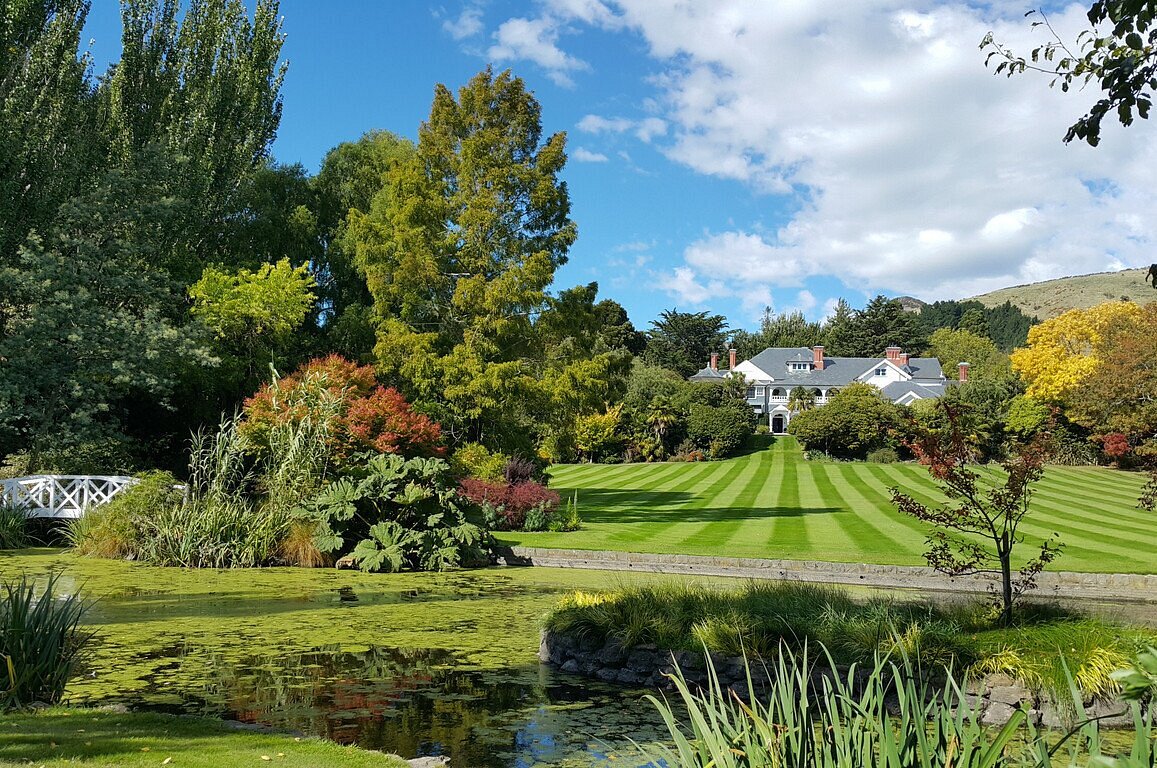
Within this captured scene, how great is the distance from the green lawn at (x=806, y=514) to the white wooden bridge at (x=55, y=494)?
904 centimetres

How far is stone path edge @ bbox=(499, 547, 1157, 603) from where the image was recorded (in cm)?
A: 1438

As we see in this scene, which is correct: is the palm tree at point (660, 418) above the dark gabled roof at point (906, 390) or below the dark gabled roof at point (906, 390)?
below

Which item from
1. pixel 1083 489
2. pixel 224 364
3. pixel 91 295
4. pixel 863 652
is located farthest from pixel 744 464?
pixel 863 652

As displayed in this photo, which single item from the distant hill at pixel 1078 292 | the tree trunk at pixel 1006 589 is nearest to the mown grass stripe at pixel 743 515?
the tree trunk at pixel 1006 589

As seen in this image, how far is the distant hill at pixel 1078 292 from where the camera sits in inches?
5197

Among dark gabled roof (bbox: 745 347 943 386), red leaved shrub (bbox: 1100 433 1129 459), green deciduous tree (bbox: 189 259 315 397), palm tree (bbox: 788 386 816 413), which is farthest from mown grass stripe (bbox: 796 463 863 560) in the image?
dark gabled roof (bbox: 745 347 943 386)

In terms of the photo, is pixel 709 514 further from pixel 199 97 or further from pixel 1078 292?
pixel 1078 292

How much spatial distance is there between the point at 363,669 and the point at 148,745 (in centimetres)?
343

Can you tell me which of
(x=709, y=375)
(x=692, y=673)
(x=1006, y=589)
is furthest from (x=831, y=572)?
(x=709, y=375)

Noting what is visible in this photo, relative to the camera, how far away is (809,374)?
241ft

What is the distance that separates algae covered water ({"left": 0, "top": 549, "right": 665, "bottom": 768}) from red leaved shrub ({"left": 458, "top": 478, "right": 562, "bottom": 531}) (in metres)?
7.39

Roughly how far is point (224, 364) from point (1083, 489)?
32.3 metres

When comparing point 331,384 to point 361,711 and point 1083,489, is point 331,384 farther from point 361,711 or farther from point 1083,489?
point 1083,489

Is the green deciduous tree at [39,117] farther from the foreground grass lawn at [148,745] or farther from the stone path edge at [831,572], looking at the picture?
the foreground grass lawn at [148,745]
